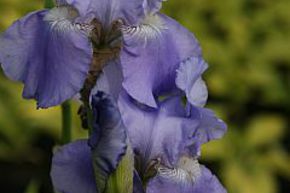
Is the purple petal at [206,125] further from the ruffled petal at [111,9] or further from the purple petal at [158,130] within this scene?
the ruffled petal at [111,9]

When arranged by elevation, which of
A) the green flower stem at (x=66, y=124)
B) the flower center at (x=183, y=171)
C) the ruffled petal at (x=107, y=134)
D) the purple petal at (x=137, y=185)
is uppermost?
the ruffled petal at (x=107, y=134)

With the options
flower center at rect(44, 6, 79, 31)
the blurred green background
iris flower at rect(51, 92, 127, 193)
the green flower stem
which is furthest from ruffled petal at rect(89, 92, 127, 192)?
the blurred green background

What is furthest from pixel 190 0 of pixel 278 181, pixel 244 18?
pixel 278 181

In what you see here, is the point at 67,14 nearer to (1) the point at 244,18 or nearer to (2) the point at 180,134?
(2) the point at 180,134

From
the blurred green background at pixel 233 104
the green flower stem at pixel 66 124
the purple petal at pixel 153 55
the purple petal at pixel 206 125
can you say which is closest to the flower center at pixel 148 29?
the purple petal at pixel 153 55

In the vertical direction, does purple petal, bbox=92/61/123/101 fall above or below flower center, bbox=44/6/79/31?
below

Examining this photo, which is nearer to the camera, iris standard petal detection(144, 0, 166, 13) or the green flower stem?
iris standard petal detection(144, 0, 166, 13)

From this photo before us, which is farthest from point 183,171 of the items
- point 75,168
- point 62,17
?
point 62,17

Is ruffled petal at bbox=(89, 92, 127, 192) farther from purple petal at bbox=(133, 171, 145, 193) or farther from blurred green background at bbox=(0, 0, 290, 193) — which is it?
blurred green background at bbox=(0, 0, 290, 193)
